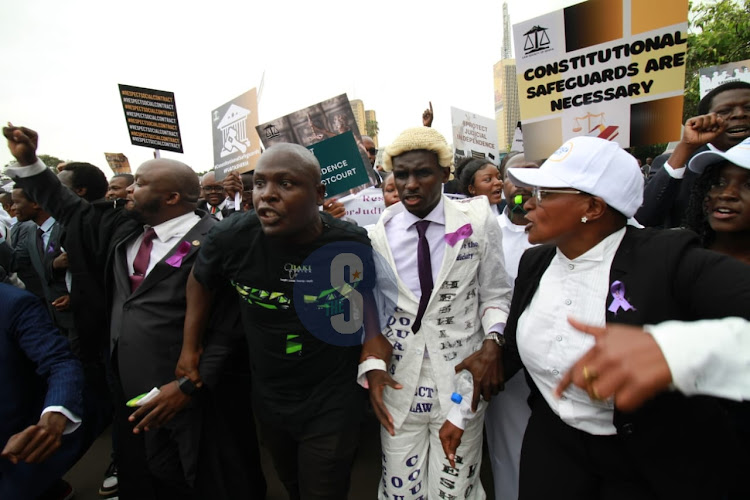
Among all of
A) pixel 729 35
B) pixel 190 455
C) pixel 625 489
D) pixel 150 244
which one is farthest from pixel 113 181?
pixel 729 35

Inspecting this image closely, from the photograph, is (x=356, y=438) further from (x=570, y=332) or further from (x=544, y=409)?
(x=570, y=332)

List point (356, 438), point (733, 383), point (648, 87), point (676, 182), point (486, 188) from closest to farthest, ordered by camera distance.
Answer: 1. point (733, 383)
2. point (356, 438)
3. point (676, 182)
4. point (648, 87)
5. point (486, 188)

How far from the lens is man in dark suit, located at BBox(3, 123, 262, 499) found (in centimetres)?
221

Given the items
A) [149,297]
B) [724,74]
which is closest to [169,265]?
[149,297]

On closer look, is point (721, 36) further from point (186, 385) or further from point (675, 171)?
point (186, 385)

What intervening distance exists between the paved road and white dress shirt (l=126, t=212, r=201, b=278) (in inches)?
81.5

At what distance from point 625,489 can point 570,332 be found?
62cm

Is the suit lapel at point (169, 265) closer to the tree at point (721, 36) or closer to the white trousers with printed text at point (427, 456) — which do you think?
the white trousers with printed text at point (427, 456)

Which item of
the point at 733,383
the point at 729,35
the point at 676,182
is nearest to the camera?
the point at 733,383

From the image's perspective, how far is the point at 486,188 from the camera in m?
3.76

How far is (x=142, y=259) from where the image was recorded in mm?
2439

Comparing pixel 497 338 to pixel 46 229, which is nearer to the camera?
pixel 497 338

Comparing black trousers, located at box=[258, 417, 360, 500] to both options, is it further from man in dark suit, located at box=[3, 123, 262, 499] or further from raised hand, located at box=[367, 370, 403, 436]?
man in dark suit, located at box=[3, 123, 262, 499]

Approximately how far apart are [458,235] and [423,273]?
29 centimetres
